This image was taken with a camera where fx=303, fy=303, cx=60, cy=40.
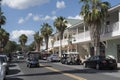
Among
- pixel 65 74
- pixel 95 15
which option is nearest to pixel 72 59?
pixel 95 15

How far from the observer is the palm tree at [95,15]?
37.3m

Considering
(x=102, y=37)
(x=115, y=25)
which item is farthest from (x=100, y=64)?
(x=102, y=37)

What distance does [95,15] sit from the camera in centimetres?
3734

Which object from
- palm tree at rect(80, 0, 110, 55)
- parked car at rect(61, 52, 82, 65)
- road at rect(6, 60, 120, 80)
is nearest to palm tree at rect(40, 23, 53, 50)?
parked car at rect(61, 52, 82, 65)

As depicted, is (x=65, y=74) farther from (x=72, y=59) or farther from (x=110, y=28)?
(x=72, y=59)

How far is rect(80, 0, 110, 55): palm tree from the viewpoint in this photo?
123 feet

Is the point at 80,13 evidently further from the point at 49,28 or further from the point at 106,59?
the point at 49,28

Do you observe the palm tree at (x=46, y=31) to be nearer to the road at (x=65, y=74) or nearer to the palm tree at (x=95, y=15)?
the palm tree at (x=95, y=15)

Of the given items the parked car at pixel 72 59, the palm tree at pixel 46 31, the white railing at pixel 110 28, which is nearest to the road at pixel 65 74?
the white railing at pixel 110 28

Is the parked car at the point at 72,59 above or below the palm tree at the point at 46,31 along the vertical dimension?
below

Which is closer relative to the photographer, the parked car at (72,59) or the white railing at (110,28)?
the white railing at (110,28)

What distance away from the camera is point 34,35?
11631 cm

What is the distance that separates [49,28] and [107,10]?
172ft

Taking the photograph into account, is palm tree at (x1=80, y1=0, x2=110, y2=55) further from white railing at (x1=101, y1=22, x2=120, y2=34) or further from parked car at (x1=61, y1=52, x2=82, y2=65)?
parked car at (x1=61, y1=52, x2=82, y2=65)
